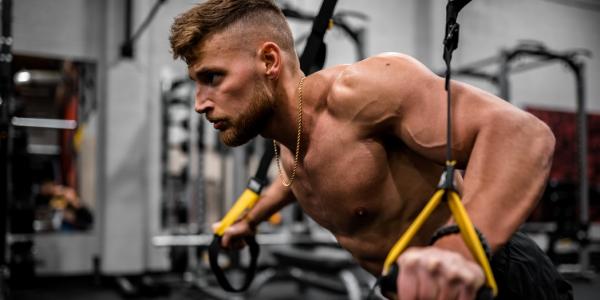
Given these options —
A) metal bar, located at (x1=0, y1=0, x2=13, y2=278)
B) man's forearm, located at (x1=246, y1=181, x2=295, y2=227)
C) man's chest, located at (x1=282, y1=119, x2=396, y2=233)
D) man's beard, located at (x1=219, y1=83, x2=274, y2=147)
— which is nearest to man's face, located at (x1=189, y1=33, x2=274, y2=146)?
man's beard, located at (x1=219, y1=83, x2=274, y2=147)

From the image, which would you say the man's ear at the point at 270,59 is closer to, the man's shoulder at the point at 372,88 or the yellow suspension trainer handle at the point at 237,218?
the man's shoulder at the point at 372,88

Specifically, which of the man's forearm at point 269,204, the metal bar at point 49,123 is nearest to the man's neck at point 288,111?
the man's forearm at point 269,204

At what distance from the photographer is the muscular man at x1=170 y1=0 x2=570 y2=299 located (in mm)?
837

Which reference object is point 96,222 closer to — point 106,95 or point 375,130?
point 106,95

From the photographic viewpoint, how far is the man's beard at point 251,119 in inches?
45.6

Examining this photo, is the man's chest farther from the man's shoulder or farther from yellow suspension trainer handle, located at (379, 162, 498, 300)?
yellow suspension trainer handle, located at (379, 162, 498, 300)

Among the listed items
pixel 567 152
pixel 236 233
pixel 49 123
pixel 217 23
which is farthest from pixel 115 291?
pixel 567 152

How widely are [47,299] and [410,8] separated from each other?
602 cm

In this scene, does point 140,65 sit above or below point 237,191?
above

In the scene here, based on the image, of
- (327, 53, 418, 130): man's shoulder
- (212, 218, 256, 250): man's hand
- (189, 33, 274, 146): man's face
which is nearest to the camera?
(327, 53, 418, 130): man's shoulder

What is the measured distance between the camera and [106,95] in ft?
19.5

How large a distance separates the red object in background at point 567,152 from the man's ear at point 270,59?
7523 mm

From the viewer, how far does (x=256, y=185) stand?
1.52 meters

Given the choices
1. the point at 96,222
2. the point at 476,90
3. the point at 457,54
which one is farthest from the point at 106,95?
the point at 476,90
